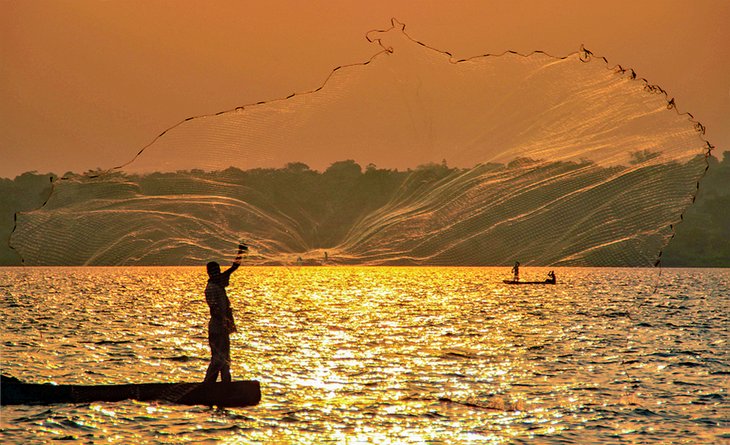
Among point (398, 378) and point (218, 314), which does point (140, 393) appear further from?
point (398, 378)

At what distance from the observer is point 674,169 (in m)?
18.7

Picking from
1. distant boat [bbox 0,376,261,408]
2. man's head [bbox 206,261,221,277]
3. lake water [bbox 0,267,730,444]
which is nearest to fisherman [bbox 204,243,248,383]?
man's head [bbox 206,261,221,277]

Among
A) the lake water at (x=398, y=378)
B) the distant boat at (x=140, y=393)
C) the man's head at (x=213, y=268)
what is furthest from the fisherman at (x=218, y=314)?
the lake water at (x=398, y=378)

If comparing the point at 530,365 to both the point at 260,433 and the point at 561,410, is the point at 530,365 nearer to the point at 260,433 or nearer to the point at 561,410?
the point at 561,410

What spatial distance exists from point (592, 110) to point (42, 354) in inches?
972

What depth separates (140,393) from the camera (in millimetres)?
22812

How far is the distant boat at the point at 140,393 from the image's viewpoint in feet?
74.2

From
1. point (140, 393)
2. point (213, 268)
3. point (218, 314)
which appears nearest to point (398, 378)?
point (218, 314)

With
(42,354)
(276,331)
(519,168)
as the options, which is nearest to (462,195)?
(519,168)

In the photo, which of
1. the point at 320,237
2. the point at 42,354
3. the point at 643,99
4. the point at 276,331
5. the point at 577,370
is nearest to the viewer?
the point at 643,99

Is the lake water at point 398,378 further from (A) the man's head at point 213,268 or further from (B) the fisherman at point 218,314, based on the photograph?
(A) the man's head at point 213,268

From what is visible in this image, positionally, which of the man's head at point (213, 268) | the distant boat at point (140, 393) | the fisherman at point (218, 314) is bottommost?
the distant boat at point (140, 393)

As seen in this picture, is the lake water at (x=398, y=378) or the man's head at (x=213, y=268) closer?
the lake water at (x=398, y=378)

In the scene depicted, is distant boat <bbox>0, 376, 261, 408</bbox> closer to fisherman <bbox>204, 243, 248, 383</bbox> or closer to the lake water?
the lake water
